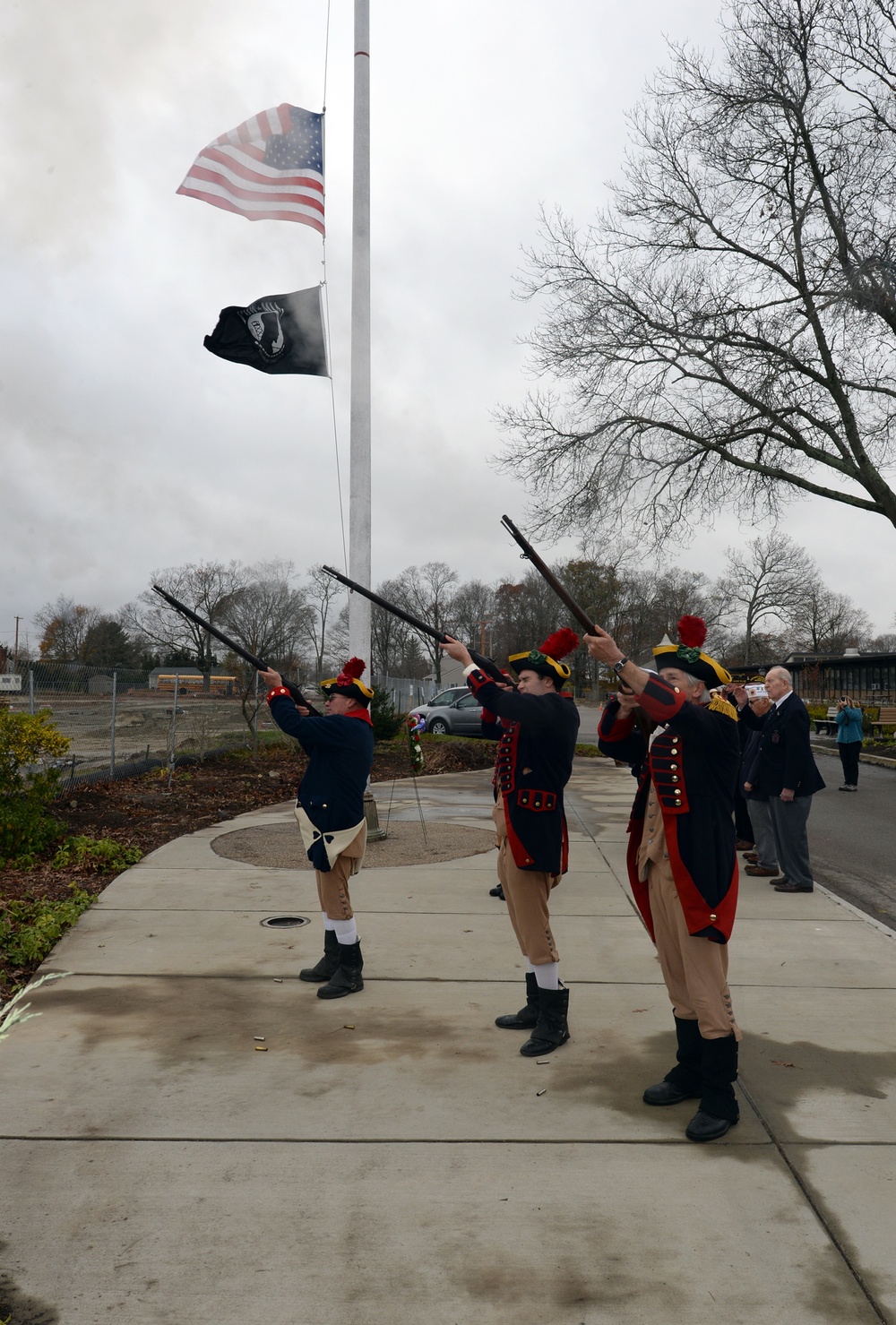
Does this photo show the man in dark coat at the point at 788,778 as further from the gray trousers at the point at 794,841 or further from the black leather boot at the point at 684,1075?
the black leather boot at the point at 684,1075

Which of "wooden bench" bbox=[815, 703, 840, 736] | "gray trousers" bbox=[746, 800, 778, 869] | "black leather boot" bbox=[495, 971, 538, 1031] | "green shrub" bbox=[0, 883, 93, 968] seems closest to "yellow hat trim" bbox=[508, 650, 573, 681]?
"black leather boot" bbox=[495, 971, 538, 1031]

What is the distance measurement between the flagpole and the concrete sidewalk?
4.16m

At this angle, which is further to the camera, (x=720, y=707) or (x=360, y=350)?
(x=360, y=350)

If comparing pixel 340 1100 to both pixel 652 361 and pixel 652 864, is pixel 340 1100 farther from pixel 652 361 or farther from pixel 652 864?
pixel 652 361

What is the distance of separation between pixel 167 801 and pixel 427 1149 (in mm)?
8681

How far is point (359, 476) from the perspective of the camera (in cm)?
959

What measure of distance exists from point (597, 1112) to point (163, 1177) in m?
1.60

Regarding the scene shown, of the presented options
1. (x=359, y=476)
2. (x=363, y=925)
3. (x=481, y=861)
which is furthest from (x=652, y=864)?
(x=359, y=476)

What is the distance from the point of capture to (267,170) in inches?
395

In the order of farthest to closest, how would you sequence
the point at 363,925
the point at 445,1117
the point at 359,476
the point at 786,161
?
the point at 786,161 → the point at 359,476 → the point at 363,925 → the point at 445,1117

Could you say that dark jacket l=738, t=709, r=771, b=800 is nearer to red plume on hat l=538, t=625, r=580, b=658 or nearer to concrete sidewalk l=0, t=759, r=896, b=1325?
concrete sidewalk l=0, t=759, r=896, b=1325

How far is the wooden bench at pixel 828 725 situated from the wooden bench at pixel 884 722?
207 centimetres

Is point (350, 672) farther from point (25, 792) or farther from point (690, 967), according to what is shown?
point (25, 792)

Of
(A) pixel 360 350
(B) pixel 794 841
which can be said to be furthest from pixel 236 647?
(A) pixel 360 350
